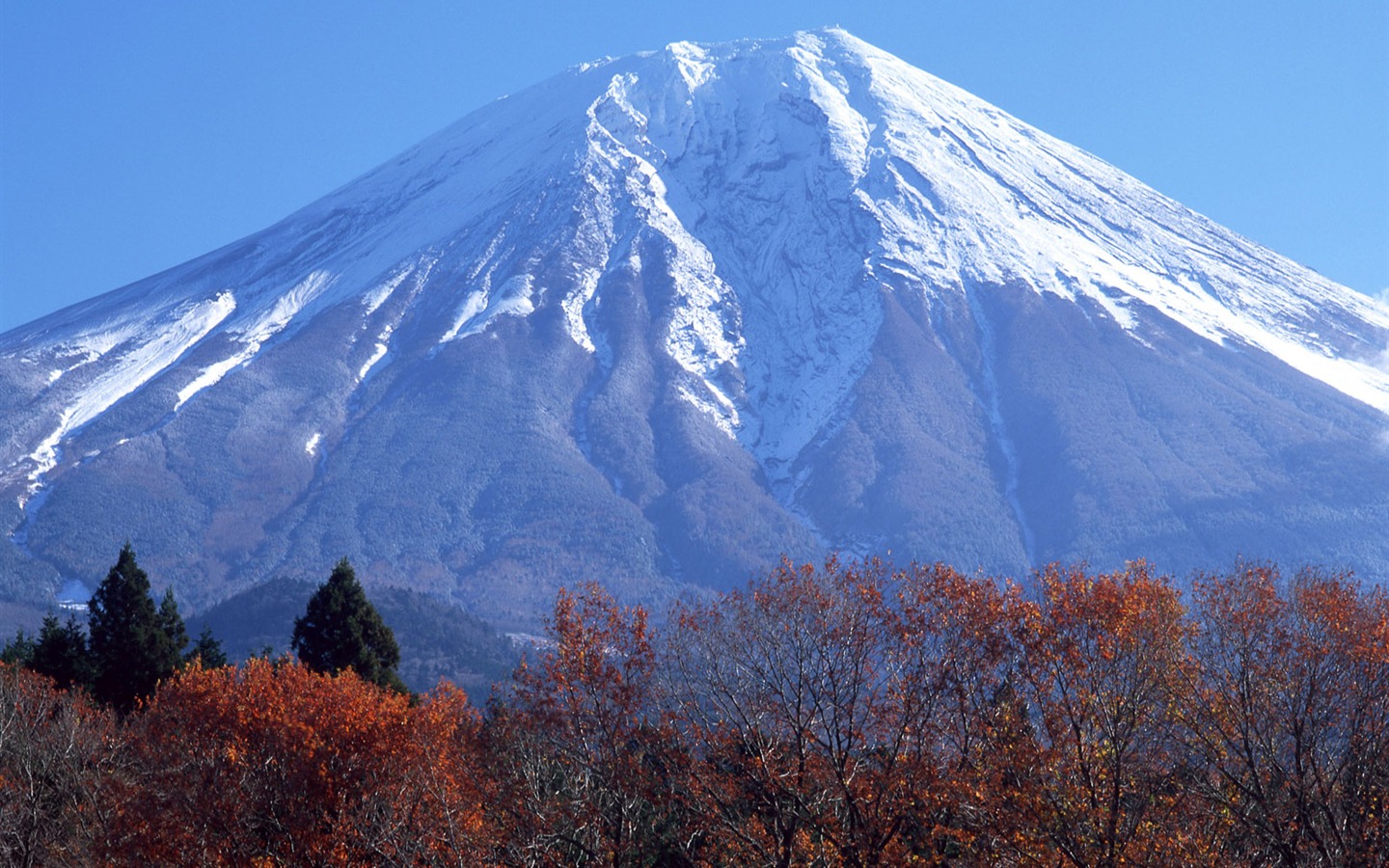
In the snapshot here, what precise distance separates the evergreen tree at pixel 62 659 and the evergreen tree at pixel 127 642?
20.1 inches

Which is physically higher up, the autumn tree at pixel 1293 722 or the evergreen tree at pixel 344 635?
the evergreen tree at pixel 344 635

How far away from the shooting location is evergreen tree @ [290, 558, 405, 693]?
4038 centimetres

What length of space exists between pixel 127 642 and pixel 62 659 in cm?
418

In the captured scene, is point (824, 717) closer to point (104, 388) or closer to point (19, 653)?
point (19, 653)

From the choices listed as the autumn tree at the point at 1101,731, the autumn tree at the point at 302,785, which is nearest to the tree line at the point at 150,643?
the autumn tree at the point at 302,785

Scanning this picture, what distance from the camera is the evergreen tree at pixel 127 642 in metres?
41.6

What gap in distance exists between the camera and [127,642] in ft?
137

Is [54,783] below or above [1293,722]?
above

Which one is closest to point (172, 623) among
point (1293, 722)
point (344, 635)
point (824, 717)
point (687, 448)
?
point (344, 635)

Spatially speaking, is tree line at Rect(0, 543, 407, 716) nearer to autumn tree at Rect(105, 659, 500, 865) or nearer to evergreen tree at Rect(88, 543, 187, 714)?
evergreen tree at Rect(88, 543, 187, 714)

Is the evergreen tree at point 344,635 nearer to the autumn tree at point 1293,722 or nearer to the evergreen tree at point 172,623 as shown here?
the evergreen tree at point 172,623

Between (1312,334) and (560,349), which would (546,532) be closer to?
(560,349)

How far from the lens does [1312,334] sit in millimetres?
188625

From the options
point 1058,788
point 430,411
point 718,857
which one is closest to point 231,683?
point 718,857
